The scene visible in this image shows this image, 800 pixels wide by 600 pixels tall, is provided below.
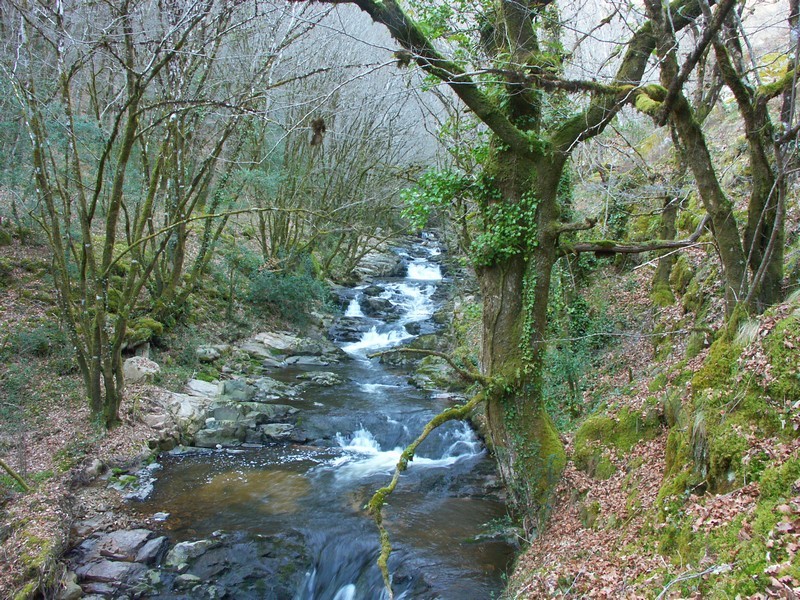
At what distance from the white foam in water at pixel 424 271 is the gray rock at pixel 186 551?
20.8m

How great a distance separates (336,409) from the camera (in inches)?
465

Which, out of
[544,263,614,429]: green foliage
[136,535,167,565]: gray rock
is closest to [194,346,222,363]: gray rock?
[136,535,167,565]: gray rock

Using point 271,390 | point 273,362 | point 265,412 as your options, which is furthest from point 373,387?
point 265,412

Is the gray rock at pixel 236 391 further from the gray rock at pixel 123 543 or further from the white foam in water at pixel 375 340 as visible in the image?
the white foam in water at pixel 375 340

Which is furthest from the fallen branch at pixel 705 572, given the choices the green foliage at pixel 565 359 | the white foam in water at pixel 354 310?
the white foam in water at pixel 354 310

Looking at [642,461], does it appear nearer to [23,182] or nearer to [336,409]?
[336,409]

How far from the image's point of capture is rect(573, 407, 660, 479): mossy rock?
608 cm

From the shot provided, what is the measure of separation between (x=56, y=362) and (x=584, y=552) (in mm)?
9548

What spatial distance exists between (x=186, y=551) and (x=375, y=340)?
41.5 ft

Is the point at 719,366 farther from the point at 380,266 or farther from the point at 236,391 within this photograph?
the point at 380,266

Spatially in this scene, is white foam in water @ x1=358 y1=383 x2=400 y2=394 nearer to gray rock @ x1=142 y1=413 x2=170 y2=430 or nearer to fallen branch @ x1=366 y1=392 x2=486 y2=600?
gray rock @ x1=142 y1=413 x2=170 y2=430

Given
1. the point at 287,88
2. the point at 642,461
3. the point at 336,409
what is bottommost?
the point at 336,409

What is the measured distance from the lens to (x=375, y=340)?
18.9 metres

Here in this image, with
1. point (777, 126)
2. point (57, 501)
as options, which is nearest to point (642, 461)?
point (777, 126)
